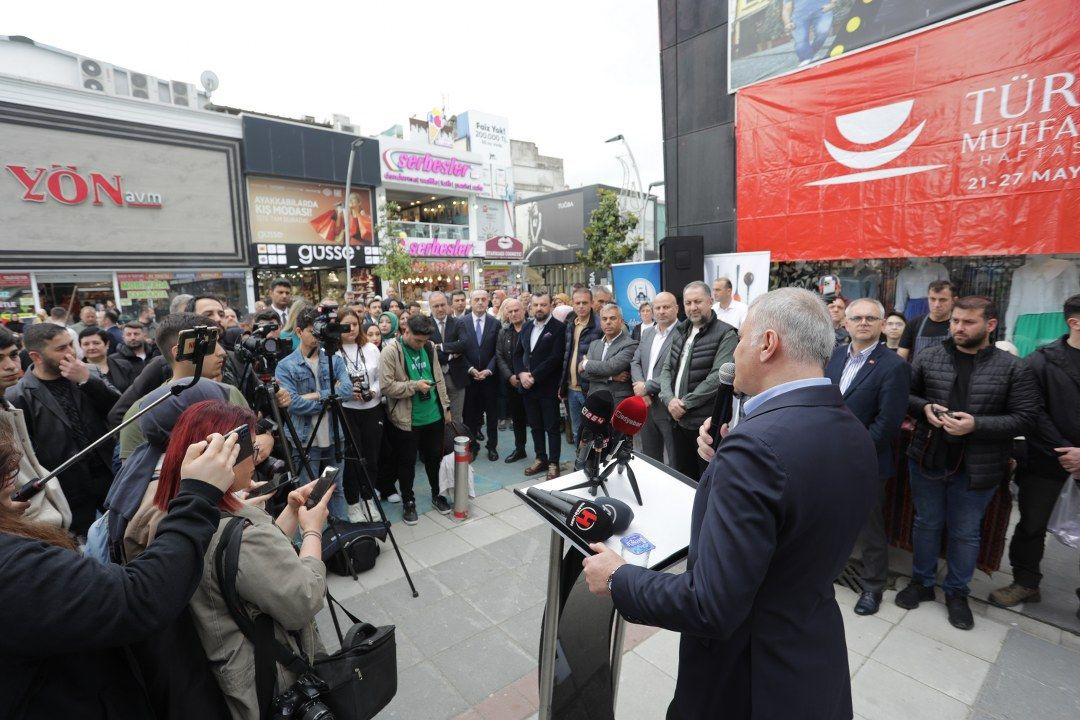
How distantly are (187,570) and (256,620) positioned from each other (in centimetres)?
42

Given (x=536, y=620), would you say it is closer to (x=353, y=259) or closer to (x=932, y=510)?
(x=932, y=510)

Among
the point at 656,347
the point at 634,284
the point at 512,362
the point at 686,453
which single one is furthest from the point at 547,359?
the point at 634,284

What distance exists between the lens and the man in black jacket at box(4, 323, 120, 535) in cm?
336

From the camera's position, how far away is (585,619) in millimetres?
2152

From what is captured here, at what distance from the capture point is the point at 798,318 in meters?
1.40

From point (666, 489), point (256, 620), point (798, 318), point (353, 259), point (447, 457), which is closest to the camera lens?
point (798, 318)

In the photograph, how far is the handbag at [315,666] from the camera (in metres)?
1.51

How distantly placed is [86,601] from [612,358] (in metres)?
4.41

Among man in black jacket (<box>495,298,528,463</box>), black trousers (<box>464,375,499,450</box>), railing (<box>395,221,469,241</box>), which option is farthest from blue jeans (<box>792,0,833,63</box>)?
railing (<box>395,221,469,241</box>)

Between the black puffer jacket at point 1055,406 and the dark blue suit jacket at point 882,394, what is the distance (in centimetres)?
70

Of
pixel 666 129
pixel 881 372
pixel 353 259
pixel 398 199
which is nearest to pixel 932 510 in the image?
pixel 881 372

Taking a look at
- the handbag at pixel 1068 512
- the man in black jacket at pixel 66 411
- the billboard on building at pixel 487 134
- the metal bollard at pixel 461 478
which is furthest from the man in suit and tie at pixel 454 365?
the billboard on building at pixel 487 134

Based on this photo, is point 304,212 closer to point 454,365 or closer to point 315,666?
point 454,365

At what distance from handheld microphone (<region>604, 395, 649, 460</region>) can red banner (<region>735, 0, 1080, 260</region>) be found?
19.4ft
